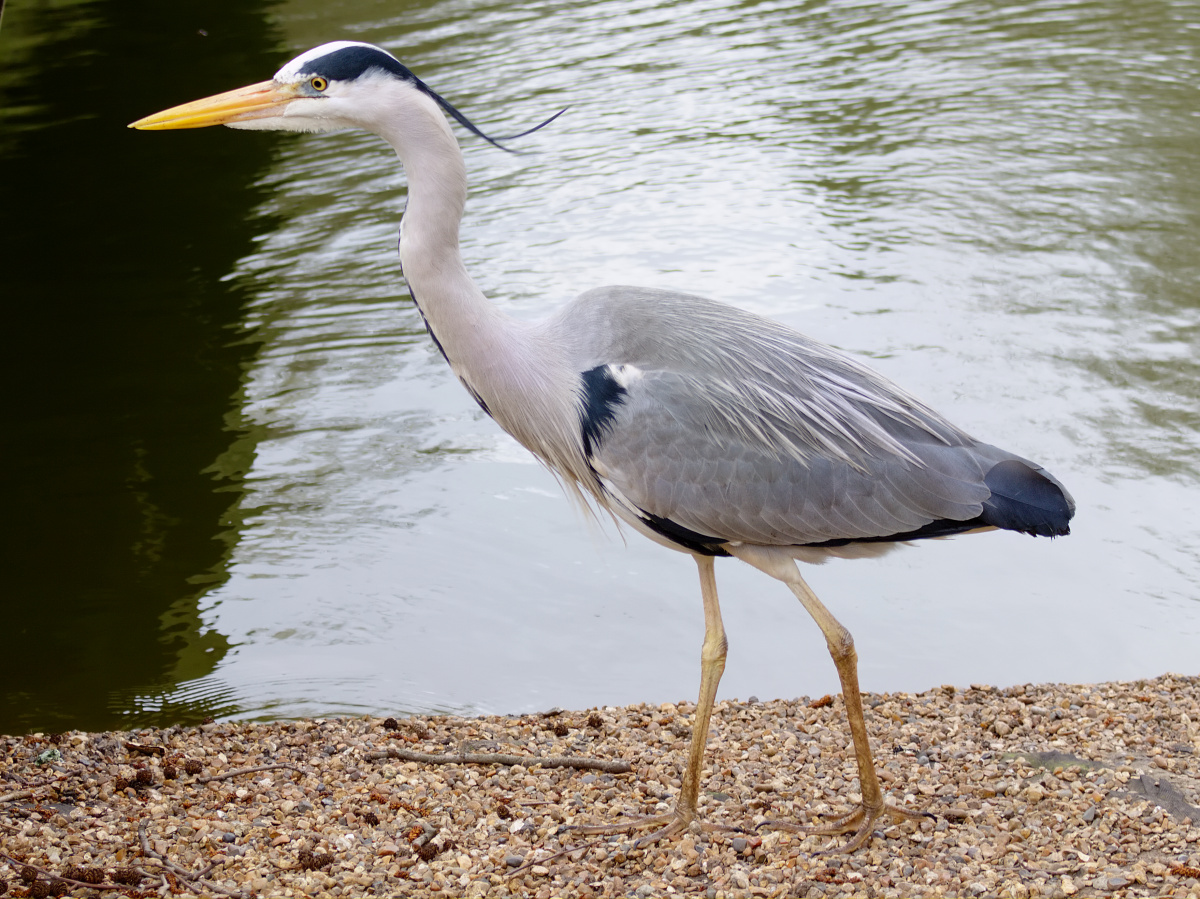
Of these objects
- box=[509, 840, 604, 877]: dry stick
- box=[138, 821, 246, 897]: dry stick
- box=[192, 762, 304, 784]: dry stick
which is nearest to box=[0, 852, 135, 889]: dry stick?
box=[138, 821, 246, 897]: dry stick

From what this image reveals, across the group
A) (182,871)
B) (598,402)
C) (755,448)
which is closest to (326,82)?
(598,402)

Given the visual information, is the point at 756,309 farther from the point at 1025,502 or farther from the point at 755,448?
the point at 1025,502

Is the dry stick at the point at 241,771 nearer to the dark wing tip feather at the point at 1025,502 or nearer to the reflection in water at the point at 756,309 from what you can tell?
the reflection in water at the point at 756,309

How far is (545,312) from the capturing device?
8.91 meters

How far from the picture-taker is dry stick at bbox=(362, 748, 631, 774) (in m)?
4.36

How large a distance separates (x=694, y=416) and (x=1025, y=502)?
1.05 meters

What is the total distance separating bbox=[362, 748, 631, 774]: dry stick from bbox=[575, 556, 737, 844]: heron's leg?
407mm

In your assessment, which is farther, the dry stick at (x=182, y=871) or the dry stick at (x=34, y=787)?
the dry stick at (x=34, y=787)

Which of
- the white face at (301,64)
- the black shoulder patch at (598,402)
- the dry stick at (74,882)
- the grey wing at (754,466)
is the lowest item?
the dry stick at (74,882)

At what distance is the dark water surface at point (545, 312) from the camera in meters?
5.80

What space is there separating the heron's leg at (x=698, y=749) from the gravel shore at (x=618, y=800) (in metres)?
0.06

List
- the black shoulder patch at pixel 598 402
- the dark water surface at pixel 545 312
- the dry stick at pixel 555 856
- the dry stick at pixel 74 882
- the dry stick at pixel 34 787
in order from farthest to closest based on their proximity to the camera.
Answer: the dark water surface at pixel 545 312, the dry stick at pixel 34 787, the black shoulder patch at pixel 598 402, the dry stick at pixel 555 856, the dry stick at pixel 74 882

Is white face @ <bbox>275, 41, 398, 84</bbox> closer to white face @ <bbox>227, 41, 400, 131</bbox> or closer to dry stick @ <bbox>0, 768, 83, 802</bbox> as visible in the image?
white face @ <bbox>227, 41, 400, 131</bbox>

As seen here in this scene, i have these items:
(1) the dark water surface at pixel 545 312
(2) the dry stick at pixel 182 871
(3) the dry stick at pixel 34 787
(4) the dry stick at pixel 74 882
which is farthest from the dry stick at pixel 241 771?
(1) the dark water surface at pixel 545 312
